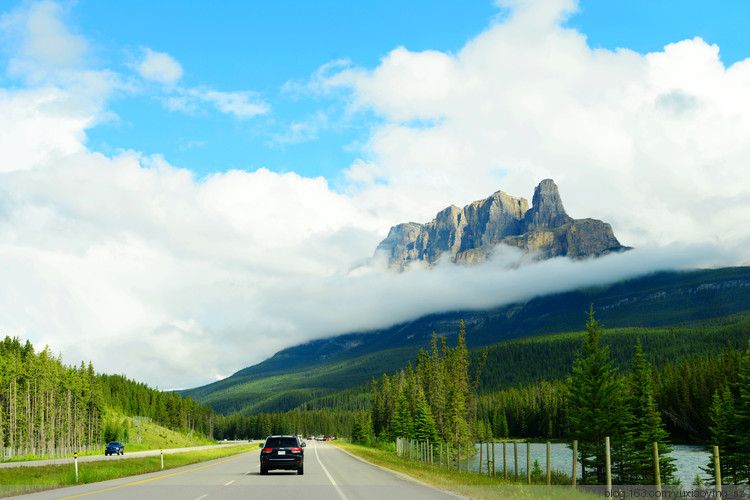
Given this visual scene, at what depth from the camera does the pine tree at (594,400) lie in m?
44.7

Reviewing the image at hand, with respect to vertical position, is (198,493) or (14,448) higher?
(198,493)

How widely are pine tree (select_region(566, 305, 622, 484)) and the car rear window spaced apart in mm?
21701

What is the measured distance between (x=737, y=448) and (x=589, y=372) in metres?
14.2

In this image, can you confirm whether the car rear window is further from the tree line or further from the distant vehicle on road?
the tree line

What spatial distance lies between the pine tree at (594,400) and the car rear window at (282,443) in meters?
21.7


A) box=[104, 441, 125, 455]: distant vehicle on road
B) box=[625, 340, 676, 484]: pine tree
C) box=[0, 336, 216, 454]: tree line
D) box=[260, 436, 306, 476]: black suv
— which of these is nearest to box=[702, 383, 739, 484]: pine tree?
box=[625, 340, 676, 484]: pine tree

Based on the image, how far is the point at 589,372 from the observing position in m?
45.8

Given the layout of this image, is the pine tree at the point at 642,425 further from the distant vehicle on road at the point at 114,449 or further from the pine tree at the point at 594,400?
the distant vehicle on road at the point at 114,449

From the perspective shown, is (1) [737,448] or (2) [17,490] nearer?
(2) [17,490]

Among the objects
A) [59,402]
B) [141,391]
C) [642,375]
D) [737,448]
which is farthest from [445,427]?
[141,391]

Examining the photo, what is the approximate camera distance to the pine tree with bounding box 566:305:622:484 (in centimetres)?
4469

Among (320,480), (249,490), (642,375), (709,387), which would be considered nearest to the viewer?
(249,490)

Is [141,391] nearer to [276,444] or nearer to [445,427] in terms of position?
[445,427]

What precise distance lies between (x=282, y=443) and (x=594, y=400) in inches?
952
